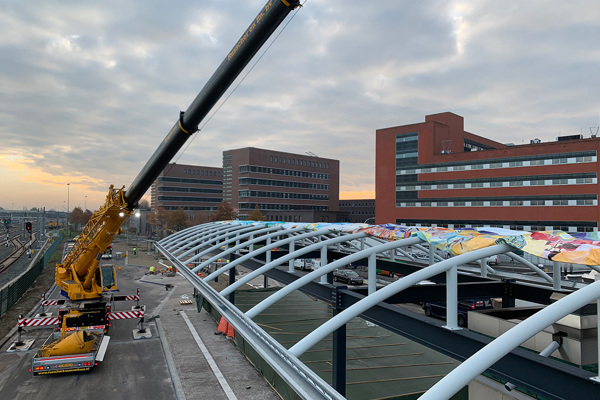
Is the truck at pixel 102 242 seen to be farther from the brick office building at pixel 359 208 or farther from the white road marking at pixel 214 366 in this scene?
the brick office building at pixel 359 208

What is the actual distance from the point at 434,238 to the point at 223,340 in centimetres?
1446

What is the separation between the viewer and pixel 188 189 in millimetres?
122500

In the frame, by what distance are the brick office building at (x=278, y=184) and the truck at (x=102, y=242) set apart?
76847 mm

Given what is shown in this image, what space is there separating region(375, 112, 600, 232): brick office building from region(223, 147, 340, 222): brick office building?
2868 cm

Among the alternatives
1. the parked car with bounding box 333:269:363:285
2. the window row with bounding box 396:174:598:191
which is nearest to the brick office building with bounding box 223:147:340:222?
the window row with bounding box 396:174:598:191

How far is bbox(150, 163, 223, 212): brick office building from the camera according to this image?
384ft

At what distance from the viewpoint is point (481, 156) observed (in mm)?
65438

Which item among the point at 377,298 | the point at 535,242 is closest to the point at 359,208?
the point at 535,242

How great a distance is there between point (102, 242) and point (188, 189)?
351 feet

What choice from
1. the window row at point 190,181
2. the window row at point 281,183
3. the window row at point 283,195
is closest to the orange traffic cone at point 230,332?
the window row at point 283,195

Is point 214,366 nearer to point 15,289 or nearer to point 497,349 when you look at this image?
point 497,349

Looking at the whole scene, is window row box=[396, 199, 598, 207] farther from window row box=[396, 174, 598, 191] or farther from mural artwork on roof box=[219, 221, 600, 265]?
mural artwork on roof box=[219, 221, 600, 265]

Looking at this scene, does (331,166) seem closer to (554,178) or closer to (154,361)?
(554,178)

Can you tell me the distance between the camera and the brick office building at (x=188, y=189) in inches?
4609
